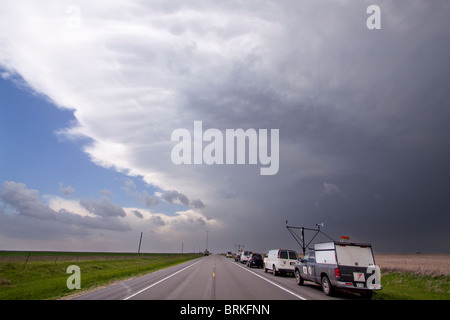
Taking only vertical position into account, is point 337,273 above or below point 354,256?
below

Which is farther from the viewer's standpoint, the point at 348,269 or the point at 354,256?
the point at 354,256

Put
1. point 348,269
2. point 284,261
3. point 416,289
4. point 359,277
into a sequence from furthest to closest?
1. point 284,261
2. point 416,289
3. point 348,269
4. point 359,277

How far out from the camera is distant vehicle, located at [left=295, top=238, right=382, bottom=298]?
1201cm

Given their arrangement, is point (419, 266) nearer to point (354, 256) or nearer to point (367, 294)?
point (367, 294)

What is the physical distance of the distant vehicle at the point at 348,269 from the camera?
1201 cm

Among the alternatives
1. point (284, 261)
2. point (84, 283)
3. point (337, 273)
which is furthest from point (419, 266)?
point (84, 283)

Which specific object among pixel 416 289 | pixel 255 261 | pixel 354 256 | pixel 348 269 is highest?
pixel 354 256

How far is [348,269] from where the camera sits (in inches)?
482

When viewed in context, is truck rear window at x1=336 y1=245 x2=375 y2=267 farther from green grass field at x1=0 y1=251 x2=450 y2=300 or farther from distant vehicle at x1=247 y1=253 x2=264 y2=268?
distant vehicle at x1=247 y1=253 x2=264 y2=268

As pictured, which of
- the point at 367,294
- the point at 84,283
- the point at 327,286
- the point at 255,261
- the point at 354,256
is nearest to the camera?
the point at 354,256
